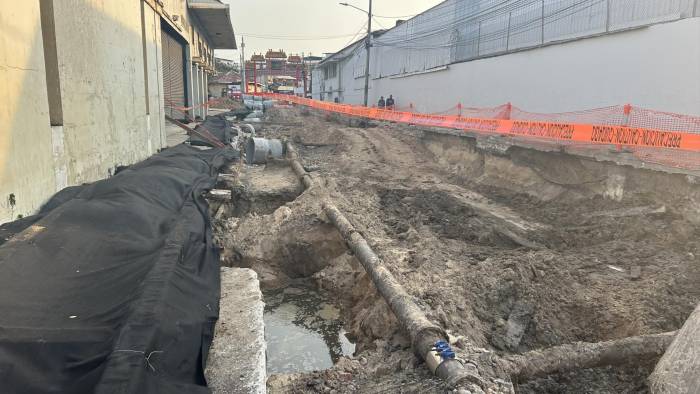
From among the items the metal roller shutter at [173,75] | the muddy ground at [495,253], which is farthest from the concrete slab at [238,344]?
the metal roller shutter at [173,75]

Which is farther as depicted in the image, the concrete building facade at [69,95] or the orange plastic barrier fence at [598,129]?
the orange plastic barrier fence at [598,129]

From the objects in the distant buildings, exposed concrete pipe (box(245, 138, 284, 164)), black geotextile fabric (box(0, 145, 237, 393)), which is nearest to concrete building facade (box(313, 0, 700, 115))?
exposed concrete pipe (box(245, 138, 284, 164))

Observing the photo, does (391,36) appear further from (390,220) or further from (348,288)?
(348,288)

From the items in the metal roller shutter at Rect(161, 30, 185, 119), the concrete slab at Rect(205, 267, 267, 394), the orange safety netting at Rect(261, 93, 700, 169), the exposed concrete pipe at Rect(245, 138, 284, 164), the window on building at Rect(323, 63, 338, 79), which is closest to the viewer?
the concrete slab at Rect(205, 267, 267, 394)

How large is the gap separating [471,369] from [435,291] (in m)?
1.75

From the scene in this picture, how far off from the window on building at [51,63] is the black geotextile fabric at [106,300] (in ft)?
3.62

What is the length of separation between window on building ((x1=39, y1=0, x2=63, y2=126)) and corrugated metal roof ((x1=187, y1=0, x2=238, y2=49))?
1832 centimetres

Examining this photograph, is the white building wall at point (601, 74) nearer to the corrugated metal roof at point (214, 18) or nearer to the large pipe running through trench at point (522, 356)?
the large pipe running through trench at point (522, 356)

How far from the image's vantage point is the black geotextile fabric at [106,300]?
235 centimetres

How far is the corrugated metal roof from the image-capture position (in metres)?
22.6

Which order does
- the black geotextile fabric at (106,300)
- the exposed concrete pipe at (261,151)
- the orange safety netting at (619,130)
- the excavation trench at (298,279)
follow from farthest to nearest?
the exposed concrete pipe at (261,151), the orange safety netting at (619,130), the excavation trench at (298,279), the black geotextile fabric at (106,300)

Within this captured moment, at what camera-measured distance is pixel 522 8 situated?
16.5m

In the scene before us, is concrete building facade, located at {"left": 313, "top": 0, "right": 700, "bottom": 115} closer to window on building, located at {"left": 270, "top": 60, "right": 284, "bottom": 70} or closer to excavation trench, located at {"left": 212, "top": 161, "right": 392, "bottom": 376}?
excavation trench, located at {"left": 212, "top": 161, "right": 392, "bottom": 376}

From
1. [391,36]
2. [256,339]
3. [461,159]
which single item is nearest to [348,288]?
[256,339]
